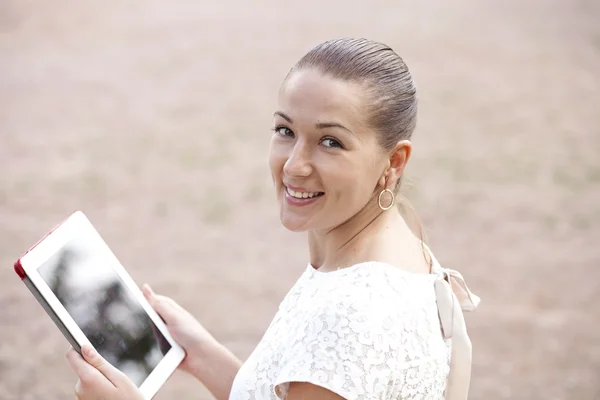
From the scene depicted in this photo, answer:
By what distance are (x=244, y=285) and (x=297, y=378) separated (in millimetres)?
4326

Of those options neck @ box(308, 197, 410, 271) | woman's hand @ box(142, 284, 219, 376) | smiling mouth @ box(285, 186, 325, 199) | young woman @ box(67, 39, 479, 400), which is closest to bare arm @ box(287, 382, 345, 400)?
young woman @ box(67, 39, 479, 400)

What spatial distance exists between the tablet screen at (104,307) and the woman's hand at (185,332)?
93 millimetres

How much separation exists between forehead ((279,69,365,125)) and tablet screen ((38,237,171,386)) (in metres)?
0.64

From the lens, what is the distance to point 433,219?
675 centimetres

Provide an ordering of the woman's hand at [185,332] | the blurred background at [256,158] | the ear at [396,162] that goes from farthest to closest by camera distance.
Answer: the blurred background at [256,158]
the woman's hand at [185,332]
the ear at [396,162]

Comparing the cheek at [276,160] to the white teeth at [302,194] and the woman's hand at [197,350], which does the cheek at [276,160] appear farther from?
the woman's hand at [197,350]

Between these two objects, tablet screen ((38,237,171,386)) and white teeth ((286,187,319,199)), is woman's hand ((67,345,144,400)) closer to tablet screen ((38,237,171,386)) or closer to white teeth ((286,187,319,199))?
tablet screen ((38,237,171,386))

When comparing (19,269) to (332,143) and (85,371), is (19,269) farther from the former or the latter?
(332,143)

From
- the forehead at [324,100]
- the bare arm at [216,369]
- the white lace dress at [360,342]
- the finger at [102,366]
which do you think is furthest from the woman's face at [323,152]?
the bare arm at [216,369]

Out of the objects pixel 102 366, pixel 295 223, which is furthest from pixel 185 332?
pixel 295 223

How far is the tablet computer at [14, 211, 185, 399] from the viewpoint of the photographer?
1.89m

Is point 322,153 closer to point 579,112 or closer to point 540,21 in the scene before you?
point 579,112

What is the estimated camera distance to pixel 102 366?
75.0 inches

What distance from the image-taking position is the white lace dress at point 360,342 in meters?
1.68
